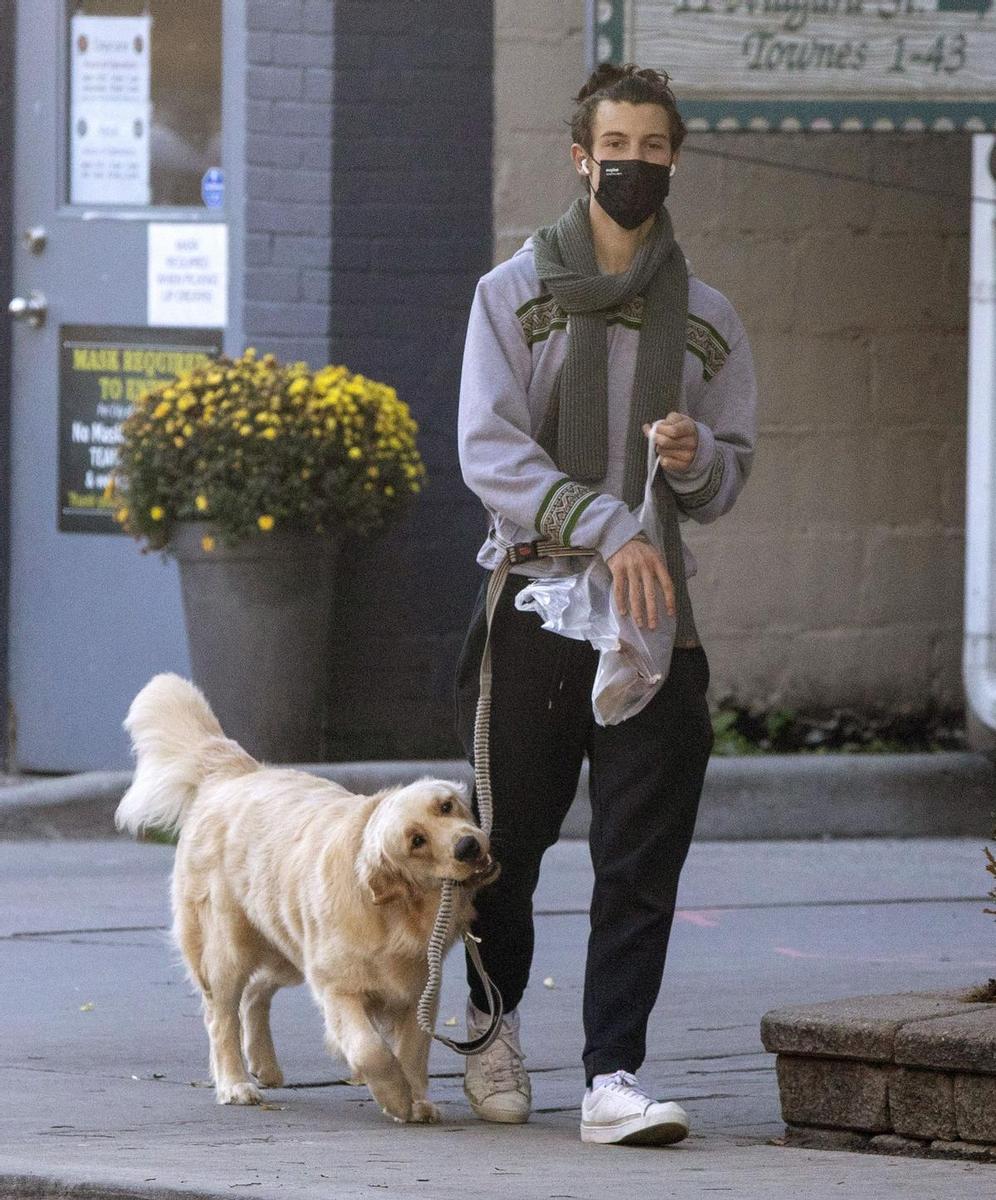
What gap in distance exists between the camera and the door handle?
909cm

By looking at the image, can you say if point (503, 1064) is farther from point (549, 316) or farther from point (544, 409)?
point (549, 316)

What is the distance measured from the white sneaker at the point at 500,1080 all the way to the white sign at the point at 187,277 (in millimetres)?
4664

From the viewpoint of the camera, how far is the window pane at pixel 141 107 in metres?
9.04

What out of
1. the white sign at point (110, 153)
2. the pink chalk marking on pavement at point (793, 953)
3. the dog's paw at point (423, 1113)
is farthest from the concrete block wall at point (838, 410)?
the dog's paw at point (423, 1113)

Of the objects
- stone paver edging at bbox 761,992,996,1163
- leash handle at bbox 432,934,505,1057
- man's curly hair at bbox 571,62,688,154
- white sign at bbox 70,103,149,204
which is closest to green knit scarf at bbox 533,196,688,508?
man's curly hair at bbox 571,62,688,154

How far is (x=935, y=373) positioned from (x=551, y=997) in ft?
13.4

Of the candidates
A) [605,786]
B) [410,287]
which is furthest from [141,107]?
[605,786]

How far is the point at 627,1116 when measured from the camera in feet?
15.1

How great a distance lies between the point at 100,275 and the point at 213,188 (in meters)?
0.55

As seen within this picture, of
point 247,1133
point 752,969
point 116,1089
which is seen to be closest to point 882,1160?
point 247,1133

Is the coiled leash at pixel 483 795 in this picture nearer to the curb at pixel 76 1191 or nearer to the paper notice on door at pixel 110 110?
the curb at pixel 76 1191

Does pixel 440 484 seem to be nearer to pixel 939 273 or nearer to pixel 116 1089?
pixel 939 273

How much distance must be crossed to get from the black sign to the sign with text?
6.48 feet

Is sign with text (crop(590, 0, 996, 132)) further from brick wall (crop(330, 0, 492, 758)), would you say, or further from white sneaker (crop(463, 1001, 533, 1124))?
white sneaker (crop(463, 1001, 533, 1124))
